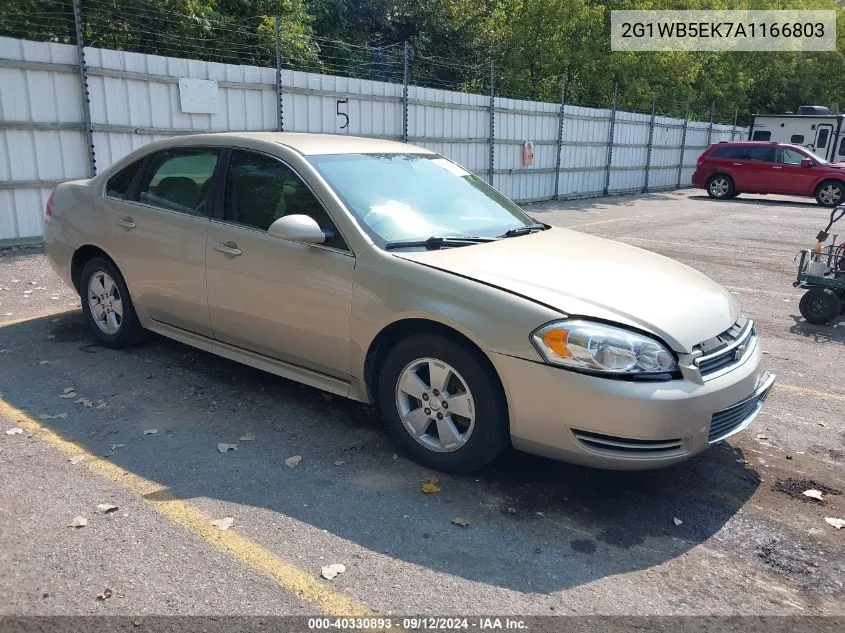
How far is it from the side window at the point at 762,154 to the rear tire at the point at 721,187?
969 mm

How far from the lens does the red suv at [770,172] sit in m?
21.0

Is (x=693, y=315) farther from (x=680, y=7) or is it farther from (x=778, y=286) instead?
(x=680, y=7)

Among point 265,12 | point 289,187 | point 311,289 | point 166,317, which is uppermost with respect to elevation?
point 265,12

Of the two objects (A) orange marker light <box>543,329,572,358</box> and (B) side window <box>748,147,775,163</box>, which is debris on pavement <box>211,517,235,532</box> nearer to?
(A) orange marker light <box>543,329,572,358</box>

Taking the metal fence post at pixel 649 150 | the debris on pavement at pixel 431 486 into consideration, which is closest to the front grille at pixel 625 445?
the debris on pavement at pixel 431 486

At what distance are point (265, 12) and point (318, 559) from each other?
688 inches

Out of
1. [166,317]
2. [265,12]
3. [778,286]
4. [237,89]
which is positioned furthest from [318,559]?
[265,12]

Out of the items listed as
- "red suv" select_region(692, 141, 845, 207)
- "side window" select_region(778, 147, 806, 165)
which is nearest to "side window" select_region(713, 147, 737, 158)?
"red suv" select_region(692, 141, 845, 207)

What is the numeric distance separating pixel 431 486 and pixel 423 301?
93cm

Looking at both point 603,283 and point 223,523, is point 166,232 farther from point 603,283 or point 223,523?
point 603,283

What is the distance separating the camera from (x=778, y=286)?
9.10 meters

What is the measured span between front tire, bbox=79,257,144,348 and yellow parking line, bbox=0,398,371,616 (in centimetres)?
133

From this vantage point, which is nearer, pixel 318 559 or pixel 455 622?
pixel 455 622

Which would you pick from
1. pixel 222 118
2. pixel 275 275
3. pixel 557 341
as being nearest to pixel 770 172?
pixel 222 118
